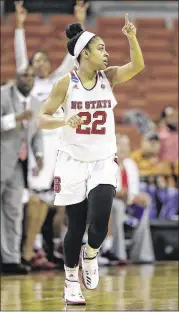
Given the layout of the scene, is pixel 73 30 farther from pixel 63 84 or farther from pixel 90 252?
pixel 90 252

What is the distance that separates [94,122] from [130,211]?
449 centimetres

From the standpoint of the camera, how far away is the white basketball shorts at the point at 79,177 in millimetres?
4906

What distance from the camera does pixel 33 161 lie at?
27.4 ft

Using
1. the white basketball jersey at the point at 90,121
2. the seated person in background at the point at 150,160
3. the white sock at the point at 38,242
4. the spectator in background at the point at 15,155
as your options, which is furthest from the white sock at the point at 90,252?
the seated person in background at the point at 150,160

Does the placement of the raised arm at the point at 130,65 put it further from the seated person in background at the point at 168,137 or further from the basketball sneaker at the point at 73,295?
the seated person in background at the point at 168,137

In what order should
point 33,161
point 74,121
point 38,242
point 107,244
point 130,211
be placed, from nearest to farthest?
point 74,121 → point 33,161 → point 38,242 → point 107,244 → point 130,211

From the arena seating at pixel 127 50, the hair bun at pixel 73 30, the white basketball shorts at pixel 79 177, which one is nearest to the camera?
the white basketball shorts at pixel 79 177

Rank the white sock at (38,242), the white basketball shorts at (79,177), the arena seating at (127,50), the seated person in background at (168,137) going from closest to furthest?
the white basketball shorts at (79,177) < the white sock at (38,242) < the seated person in background at (168,137) < the arena seating at (127,50)

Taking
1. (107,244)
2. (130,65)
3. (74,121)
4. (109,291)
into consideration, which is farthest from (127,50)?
(74,121)

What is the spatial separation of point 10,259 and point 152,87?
28.5 ft

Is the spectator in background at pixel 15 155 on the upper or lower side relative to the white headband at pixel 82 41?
lower

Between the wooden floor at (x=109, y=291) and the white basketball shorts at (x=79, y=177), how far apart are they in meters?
0.59

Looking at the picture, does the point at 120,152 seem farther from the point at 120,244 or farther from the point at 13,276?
the point at 13,276

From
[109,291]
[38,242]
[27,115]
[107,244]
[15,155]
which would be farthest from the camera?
[107,244]
